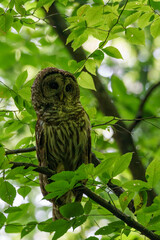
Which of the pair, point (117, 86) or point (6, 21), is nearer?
point (6, 21)

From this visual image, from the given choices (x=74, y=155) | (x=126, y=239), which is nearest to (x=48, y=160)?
(x=74, y=155)

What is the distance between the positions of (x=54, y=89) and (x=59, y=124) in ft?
1.38

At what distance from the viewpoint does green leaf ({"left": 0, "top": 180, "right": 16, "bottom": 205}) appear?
239cm

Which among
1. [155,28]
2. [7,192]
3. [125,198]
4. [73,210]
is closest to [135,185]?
[125,198]

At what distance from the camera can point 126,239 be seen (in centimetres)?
297

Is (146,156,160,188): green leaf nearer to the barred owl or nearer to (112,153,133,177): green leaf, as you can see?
(112,153,133,177): green leaf

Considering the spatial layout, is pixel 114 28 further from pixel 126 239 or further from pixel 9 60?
pixel 9 60

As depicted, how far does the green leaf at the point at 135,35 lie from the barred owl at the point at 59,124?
3.22ft

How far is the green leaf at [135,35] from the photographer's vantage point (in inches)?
108

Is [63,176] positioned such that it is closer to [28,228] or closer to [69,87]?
[28,228]

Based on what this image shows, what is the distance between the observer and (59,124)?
3.50 m

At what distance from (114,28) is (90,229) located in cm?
344

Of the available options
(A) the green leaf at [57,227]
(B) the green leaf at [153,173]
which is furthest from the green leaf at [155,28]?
(A) the green leaf at [57,227]

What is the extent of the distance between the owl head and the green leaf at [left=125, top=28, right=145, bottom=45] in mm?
980
